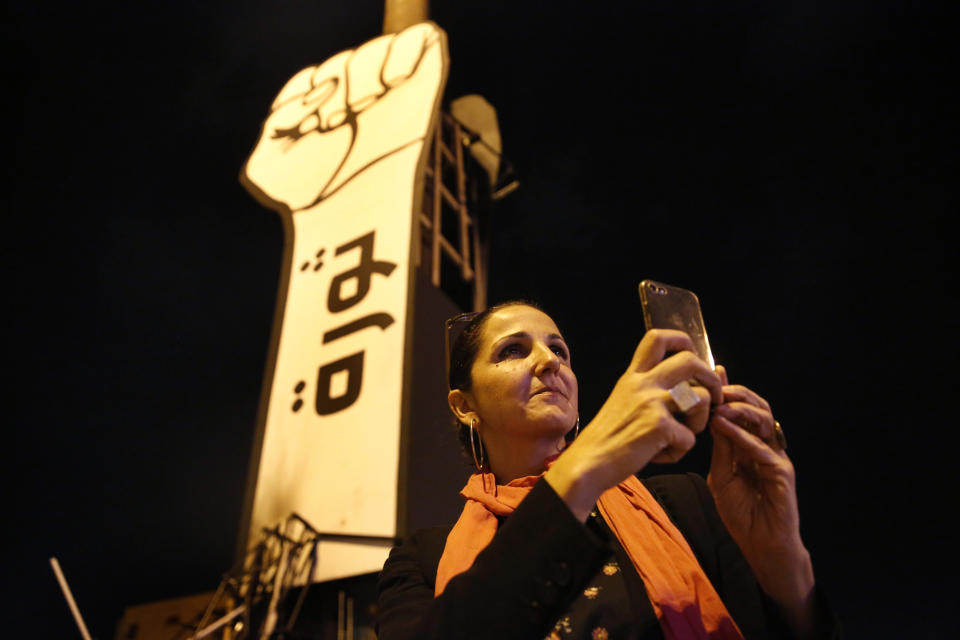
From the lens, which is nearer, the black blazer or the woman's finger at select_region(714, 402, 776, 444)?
the black blazer

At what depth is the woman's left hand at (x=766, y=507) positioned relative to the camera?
3.09 feet

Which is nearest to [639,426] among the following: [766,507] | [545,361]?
[766,507]

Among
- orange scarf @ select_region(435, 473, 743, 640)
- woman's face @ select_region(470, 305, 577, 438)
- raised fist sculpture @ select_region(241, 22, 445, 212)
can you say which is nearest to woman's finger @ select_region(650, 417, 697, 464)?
orange scarf @ select_region(435, 473, 743, 640)

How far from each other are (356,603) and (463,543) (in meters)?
5.36

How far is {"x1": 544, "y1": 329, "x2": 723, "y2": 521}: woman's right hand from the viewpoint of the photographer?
84cm

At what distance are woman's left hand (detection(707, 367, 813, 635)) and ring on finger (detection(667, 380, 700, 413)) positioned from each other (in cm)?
7

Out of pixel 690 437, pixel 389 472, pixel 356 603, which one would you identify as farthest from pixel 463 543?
pixel 356 603

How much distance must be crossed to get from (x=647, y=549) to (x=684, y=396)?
0.34 m

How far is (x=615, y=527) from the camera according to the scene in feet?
3.60

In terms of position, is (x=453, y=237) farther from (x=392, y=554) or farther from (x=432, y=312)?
(x=392, y=554)

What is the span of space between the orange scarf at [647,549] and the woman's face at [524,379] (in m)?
0.12

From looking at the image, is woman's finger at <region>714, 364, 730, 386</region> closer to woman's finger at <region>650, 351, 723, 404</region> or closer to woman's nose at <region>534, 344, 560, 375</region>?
woman's finger at <region>650, 351, 723, 404</region>

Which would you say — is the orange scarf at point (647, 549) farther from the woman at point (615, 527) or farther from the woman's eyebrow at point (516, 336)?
the woman's eyebrow at point (516, 336)

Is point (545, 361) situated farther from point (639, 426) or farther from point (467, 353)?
point (639, 426)
